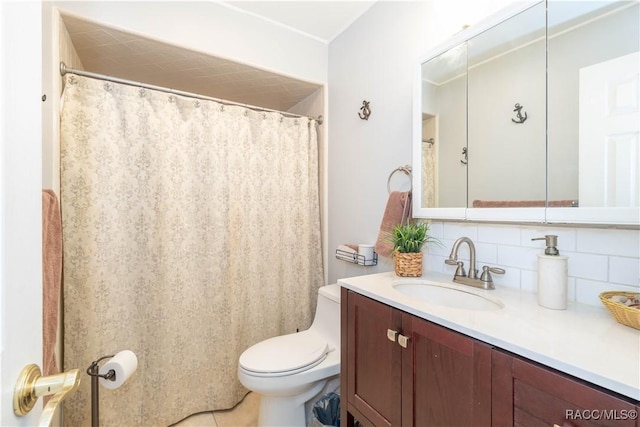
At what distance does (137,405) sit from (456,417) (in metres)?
1.60

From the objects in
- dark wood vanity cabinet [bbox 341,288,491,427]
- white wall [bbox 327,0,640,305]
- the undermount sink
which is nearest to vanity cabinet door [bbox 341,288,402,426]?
dark wood vanity cabinet [bbox 341,288,491,427]

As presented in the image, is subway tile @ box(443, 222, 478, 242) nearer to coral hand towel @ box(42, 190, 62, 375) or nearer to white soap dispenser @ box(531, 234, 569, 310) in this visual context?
white soap dispenser @ box(531, 234, 569, 310)

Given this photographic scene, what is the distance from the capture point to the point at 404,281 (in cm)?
121

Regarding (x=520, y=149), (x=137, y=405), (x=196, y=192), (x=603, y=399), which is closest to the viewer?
(x=603, y=399)

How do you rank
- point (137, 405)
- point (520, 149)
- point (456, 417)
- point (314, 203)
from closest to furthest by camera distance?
1. point (456, 417)
2. point (520, 149)
3. point (137, 405)
4. point (314, 203)

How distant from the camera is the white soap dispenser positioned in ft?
2.77

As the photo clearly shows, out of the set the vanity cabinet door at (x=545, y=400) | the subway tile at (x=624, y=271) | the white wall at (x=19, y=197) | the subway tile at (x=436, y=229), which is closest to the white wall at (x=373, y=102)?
the subway tile at (x=436, y=229)

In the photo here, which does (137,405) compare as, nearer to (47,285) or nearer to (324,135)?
(47,285)

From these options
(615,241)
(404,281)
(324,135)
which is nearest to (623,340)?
(615,241)

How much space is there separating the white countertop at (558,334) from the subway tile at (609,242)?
0.18 metres

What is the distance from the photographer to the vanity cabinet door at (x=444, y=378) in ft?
2.29

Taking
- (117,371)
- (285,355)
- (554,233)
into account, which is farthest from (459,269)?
(117,371)

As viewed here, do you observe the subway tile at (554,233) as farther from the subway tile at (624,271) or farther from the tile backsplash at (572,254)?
the subway tile at (624,271)

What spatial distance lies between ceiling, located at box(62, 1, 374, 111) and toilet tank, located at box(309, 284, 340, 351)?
146cm
